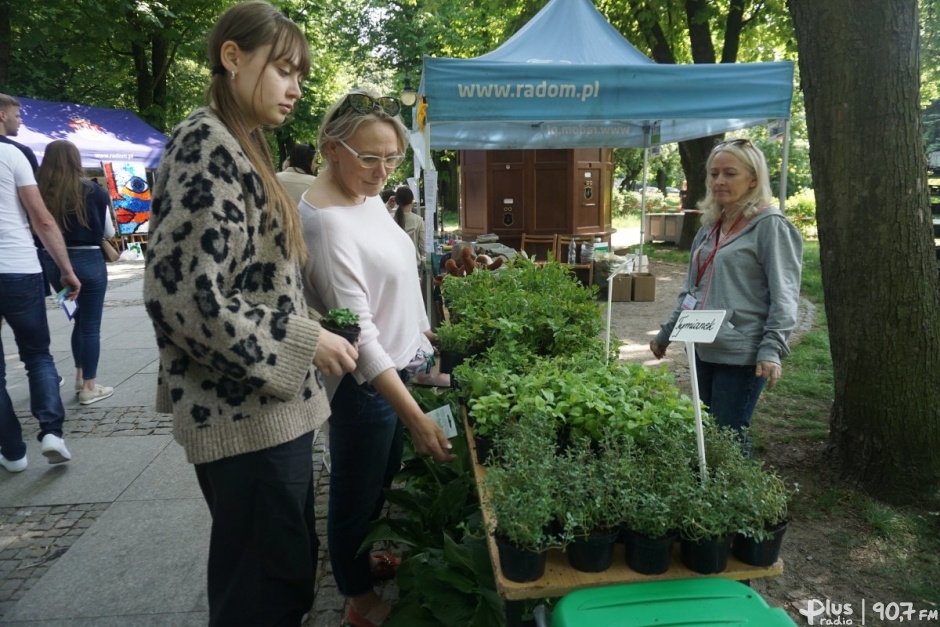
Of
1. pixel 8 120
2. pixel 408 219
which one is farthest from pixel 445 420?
pixel 408 219

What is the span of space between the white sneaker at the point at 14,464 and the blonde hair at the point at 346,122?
314 centimetres

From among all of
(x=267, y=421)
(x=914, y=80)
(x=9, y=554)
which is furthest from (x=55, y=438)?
(x=914, y=80)

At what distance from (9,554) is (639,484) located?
9.84ft

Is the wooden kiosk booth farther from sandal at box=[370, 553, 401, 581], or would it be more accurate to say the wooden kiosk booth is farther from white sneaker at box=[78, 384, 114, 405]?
sandal at box=[370, 553, 401, 581]

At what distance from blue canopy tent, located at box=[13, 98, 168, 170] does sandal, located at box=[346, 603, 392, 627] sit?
12.8 meters

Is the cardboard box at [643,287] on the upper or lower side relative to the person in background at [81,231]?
lower

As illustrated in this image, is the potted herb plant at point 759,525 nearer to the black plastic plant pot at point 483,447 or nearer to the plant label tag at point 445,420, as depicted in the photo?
the black plastic plant pot at point 483,447

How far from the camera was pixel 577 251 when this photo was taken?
33.4 ft

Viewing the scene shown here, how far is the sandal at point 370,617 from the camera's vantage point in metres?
2.36

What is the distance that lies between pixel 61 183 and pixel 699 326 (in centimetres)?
443

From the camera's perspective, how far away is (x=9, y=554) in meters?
2.94

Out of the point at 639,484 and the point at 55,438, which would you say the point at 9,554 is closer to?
the point at 55,438

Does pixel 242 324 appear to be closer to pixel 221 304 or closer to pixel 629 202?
pixel 221 304

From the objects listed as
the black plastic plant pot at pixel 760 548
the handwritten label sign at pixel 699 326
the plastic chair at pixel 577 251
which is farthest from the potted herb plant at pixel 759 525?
the plastic chair at pixel 577 251
